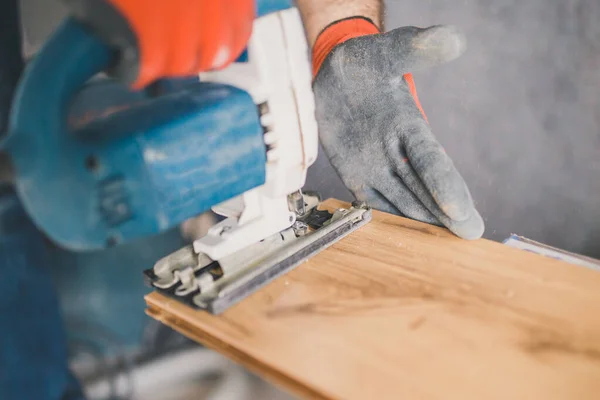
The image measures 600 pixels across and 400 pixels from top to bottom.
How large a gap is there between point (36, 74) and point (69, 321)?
22.3 inches

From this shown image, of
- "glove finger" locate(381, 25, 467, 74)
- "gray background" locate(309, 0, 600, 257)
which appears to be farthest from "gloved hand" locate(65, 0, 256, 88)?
"gray background" locate(309, 0, 600, 257)

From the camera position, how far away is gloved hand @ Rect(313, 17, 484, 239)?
2.68ft

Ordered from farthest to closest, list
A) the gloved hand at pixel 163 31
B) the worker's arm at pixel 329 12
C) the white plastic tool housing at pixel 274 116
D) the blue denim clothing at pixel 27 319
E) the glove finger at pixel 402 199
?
the worker's arm at pixel 329 12, the glove finger at pixel 402 199, the blue denim clothing at pixel 27 319, the white plastic tool housing at pixel 274 116, the gloved hand at pixel 163 31

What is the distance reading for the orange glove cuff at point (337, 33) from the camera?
1.03 meters

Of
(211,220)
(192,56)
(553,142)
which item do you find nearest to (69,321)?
(211,220)

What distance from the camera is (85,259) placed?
0.93m

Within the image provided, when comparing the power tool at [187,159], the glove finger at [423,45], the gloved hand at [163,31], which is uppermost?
the gloved hand at [163,31]

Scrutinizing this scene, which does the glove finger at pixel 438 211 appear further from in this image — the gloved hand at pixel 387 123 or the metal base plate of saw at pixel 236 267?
the metal base plate of saw at pixel 236 267

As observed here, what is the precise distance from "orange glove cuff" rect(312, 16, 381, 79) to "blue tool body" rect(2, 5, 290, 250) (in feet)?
1.30

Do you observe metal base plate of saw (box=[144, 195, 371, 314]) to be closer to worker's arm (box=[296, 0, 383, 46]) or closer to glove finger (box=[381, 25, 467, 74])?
glove finger (box=[381, 25, 467, 74])

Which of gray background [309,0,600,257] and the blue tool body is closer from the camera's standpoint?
the blue tool body

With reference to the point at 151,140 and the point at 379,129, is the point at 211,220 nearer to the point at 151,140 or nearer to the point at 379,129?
the point at 379,129

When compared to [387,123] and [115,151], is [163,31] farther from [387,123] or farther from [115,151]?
[387,123]

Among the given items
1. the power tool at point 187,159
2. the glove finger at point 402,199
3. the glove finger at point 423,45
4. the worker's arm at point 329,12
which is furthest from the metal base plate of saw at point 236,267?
the worker's arm at point 329,12
